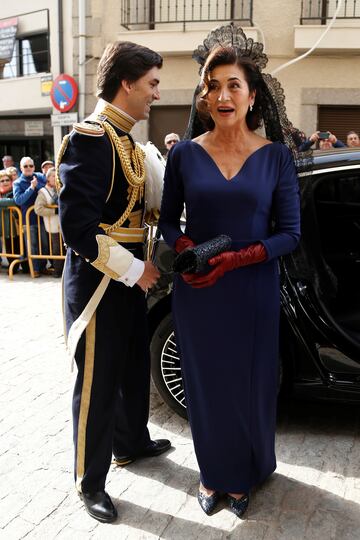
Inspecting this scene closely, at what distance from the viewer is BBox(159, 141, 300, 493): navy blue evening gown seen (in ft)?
7.52

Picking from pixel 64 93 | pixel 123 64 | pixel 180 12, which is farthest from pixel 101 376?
pixel 64 93

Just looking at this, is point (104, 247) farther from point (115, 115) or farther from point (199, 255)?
point (115, 115)

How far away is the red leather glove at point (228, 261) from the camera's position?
2.19 m

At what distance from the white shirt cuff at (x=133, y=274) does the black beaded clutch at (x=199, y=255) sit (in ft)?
0.76

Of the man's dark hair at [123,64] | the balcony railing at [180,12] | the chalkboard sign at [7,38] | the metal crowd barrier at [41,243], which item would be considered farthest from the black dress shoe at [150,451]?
the chalkboard sign at [7,38]

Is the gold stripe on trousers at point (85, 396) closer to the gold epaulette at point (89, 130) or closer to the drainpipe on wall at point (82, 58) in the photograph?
the gold epaulette at point (89, 130)

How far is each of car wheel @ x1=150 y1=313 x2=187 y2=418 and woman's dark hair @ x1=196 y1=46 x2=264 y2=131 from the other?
1.33m

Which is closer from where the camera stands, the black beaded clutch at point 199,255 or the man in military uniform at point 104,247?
the black beaded clutch at point 199,255

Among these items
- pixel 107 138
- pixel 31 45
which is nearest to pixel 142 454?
pixel 107 138

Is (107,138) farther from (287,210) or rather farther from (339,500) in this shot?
(339,500)

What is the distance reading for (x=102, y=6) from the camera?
37.6 ft

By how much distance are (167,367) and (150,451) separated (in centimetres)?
53

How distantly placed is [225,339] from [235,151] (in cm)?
77

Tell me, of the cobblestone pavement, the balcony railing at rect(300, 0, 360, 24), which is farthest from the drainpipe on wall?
the cobblestone pavement
